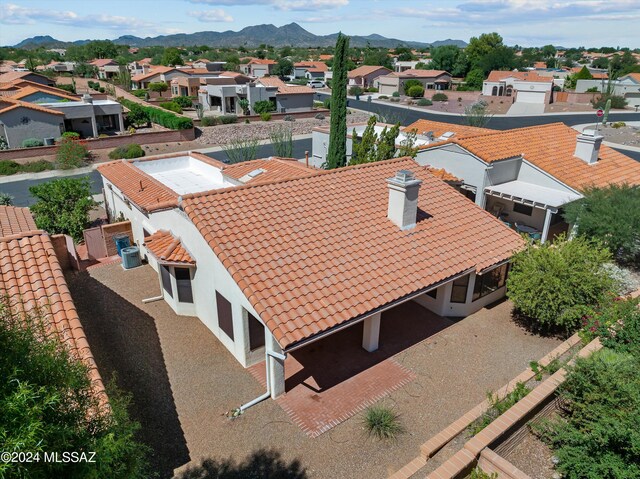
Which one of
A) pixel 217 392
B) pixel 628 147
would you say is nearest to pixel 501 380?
pixel 217 392

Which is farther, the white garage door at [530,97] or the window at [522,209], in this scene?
the white garage door at [530,97]

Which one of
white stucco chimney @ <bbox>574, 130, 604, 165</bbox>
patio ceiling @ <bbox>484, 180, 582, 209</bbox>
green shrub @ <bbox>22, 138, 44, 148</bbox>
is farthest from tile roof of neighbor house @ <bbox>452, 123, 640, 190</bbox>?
green shrub @ <bbox>22, 138, 44, 148</bbox>

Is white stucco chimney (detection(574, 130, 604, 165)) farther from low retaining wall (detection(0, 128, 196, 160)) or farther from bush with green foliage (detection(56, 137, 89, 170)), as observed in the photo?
low retaining wall (detection(0, 128, 196, 160))

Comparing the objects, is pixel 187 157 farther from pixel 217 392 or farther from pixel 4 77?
pixel 4 77

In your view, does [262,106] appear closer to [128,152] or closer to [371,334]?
[128,152]

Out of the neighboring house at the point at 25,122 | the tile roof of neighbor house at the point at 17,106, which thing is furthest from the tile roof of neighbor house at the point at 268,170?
the neighboring house at the point at 25,122

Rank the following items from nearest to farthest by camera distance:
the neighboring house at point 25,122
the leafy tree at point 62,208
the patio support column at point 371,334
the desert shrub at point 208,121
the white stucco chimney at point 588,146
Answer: the patio support column at point 371,334, the leafy tree at point 62,208, the white stucco chimney at point 588,146, the neighboring house at point 25,122, the desert shrub at point 208,121

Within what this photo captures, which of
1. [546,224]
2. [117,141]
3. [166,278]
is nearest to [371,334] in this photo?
[166,278]

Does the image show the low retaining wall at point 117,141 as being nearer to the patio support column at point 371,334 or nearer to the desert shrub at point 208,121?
the desert shrub at point 208,121
